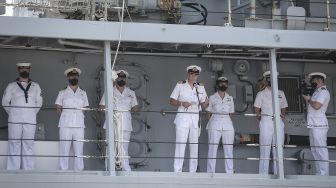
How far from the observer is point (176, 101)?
29.1 ft

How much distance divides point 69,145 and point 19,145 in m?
0.56

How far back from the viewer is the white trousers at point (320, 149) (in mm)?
8883

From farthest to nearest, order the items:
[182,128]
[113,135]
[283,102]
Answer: [283,102]
[182,128]
[113,135]

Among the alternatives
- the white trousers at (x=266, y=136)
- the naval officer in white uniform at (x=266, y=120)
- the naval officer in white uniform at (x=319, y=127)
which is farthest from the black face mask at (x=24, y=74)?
the naval officer in white uniform at (x=319, y=127)

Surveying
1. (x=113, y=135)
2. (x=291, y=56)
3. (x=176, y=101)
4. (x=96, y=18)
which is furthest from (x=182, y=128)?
(x=291, y=56)

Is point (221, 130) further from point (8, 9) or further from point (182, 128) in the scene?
point (8, 9)

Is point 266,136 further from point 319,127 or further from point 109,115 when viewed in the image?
point 109,115

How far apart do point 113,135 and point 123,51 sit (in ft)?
6.33

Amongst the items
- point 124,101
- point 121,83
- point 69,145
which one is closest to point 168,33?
point 121,83

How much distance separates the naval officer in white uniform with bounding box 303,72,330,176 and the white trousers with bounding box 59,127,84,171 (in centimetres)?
264

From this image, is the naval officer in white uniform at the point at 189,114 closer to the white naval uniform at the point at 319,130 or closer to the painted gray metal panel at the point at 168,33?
the painted gray metal panel at the point at 168,33

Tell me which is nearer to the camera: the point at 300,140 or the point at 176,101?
the point at 176,101

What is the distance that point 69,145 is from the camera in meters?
8.80

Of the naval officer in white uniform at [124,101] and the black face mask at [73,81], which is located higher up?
the black face mask at [73,81]
